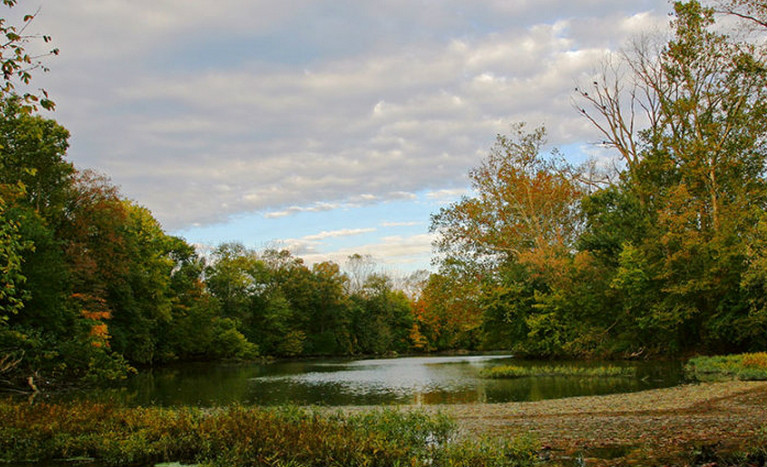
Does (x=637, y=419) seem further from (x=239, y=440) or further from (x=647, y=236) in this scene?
(x=647, y=236)

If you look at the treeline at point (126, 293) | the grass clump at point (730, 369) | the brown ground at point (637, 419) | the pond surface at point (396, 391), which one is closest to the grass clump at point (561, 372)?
the pond surface at point (396, 391)

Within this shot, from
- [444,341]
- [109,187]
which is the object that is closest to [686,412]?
[109,187]

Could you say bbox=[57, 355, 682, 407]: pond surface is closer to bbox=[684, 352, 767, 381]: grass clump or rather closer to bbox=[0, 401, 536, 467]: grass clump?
bbox=[684, 352, 767, 381]: grass clump

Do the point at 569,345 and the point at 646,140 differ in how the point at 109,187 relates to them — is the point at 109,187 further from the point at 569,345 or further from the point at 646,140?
the point at 646,140

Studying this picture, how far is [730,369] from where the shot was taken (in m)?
23.1

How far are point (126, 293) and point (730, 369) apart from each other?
1494 inches

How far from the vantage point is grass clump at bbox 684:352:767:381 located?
2148 centimetres

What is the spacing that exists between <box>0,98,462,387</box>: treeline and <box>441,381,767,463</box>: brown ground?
33.7 ft

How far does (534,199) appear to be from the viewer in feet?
143

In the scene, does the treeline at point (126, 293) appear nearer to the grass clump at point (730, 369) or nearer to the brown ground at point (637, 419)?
the brown ground at point (637, 419)

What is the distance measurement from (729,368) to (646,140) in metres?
19.4

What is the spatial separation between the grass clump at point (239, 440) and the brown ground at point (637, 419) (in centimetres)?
179

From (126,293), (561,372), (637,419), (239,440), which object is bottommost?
(561,372)

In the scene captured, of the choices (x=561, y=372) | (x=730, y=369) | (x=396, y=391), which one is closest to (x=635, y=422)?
(x=396, y=391)
